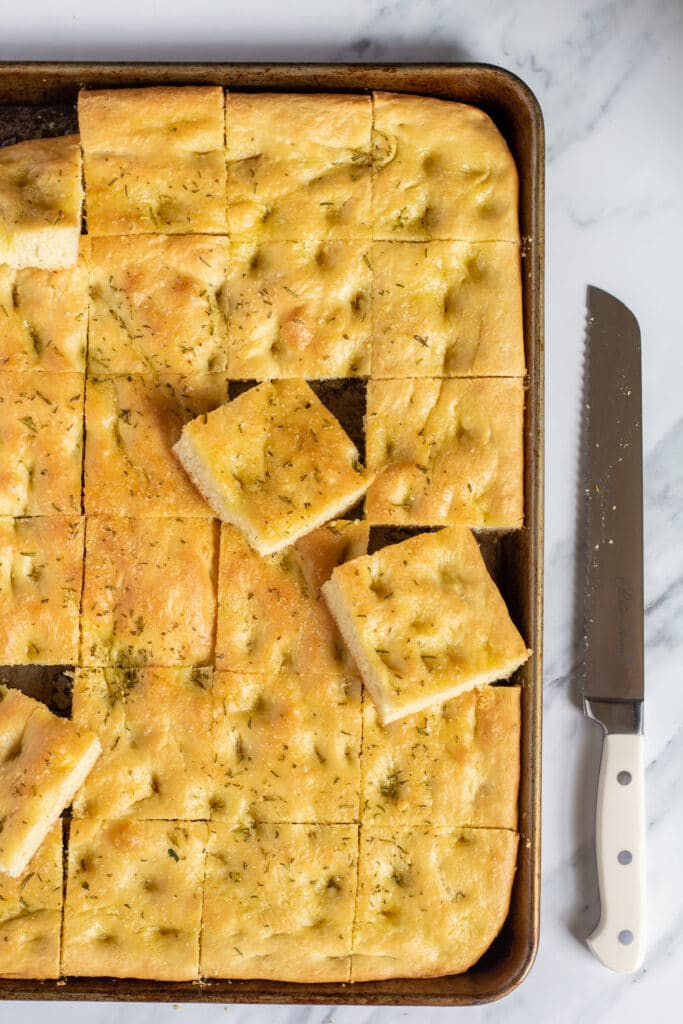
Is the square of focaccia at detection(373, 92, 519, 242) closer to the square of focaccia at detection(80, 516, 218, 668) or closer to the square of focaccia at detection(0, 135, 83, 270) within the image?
the square of focaccia at detection(0, 135, 83, 270)

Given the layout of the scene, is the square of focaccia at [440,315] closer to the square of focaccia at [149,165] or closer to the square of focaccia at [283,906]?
the square of focaccia at [149,165]

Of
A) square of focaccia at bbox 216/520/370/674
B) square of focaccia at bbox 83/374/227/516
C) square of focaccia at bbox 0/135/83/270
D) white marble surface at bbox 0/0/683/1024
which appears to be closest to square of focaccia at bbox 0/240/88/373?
square of focaccia at bbox 0/135/83/270

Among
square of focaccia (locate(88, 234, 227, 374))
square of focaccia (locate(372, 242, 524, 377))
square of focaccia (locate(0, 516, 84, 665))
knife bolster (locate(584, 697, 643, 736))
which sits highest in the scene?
square of focaccia (locate(372, 242, 524, 377))

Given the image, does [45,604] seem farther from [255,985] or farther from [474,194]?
[474,194]

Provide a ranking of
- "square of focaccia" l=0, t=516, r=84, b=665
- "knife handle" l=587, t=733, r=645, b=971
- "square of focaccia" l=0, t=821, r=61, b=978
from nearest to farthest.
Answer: "square of focaccia" l=0, t=821, r=61, b=978 < "square of focaccia" l=0, t=516, r=84, b=665 < "knife handle" l=587, t=733, r=645, b=971

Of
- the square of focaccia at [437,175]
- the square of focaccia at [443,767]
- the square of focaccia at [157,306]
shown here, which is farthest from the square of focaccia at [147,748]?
the square of focaccia at [437,175]

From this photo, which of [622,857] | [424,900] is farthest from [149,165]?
[622,857]

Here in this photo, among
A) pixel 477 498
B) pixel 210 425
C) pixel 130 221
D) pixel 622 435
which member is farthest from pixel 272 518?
pixel 622 435
